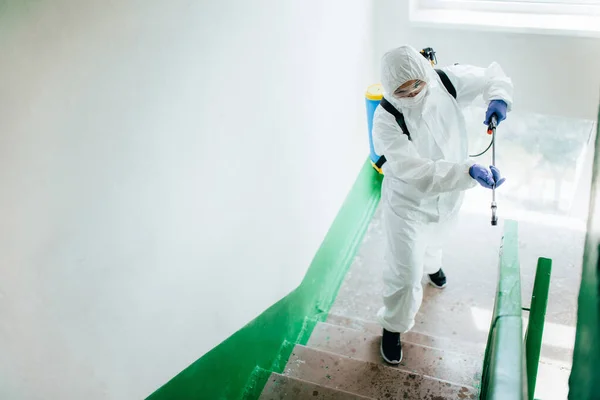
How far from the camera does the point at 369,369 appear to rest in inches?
99.0

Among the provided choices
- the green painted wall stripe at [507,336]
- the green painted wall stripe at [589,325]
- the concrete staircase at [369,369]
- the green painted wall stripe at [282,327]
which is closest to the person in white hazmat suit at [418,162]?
the concrete staircase at [369,369]

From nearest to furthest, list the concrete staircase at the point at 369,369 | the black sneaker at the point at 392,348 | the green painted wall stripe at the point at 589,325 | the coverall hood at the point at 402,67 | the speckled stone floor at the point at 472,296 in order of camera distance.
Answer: the green painted wall stripe at the point at 589,325 < the coverall hood at the point at 402,67 < the concrete staircase at the point at 369,369 < the speckled stone floor at the point at 472,296 < the black sneaker at the point at 392,348

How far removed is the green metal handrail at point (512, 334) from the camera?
1.01 metres

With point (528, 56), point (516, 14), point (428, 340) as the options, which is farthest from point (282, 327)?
point (516, 14)

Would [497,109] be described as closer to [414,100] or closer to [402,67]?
[414,100]

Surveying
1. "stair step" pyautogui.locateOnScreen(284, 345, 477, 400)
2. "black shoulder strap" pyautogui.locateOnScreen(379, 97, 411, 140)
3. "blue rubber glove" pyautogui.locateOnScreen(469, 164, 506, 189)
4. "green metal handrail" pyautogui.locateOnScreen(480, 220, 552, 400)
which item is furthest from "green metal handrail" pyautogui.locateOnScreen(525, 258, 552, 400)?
"black shoulder strap" pyautogui.locateOnScreen(379, 97, 411, 140)

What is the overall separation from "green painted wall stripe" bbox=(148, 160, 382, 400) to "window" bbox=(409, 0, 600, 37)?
3.55 feet

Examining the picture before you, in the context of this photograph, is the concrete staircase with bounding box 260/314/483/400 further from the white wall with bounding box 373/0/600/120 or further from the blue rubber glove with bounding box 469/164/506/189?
the white wall with bounding box 373/0/600/120

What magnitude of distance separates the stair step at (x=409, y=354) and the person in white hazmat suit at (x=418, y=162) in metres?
0.10

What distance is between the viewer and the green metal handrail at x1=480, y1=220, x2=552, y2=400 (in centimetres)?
101

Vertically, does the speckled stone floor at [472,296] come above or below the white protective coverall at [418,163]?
below

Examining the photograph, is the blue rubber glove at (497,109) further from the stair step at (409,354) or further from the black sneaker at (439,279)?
the stair step at (409,354)

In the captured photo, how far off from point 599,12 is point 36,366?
11.2 ft

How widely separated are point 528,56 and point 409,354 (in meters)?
1.93
